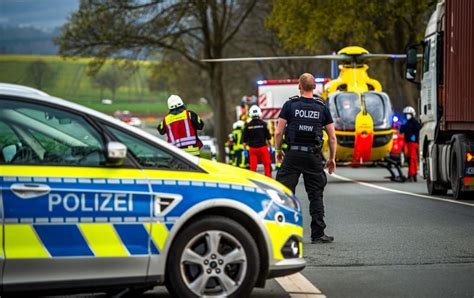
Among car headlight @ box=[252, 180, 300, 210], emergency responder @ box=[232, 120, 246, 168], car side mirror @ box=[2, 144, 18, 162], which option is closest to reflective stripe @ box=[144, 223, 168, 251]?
car headlight @ box=[252, 180, 300, 210]

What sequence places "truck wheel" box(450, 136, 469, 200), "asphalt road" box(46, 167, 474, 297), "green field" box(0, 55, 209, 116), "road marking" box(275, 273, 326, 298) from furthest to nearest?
"green field" box(0, 55, 209, 116)
"truck wheel" box(450, 136, 469, 200)
"asphalt road" box(46, 167, 474, 297)
"road marking" box(275, 273, 326, 298)

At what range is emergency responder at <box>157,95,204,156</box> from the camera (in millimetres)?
15336

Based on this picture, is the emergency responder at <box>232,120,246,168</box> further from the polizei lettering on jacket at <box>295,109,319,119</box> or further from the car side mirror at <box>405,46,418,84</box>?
the polizei lettering on jacket at <box>295,109,319,119</box>

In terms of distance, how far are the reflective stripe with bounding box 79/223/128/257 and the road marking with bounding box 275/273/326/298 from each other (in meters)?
1.64

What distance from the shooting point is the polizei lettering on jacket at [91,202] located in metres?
7.06

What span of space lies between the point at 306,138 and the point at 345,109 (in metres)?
17.2

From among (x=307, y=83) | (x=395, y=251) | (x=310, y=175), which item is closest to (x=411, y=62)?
(x=310, y=175)

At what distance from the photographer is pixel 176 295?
24.1 feet

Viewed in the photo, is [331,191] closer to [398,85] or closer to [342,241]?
[342,241]

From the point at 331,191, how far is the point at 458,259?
41.4 feet

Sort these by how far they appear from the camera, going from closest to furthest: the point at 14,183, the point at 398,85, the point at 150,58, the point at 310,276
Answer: the point at 14,183, the point at 310,276, the point at 398,85, the point at 150,58

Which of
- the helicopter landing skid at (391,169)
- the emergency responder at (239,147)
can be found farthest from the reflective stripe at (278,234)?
the emergency responder at (239,147)

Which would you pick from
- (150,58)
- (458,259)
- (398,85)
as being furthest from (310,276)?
(150,58)

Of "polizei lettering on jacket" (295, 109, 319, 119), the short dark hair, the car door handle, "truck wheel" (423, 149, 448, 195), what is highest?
the short dark hair
